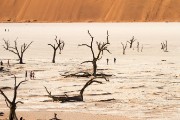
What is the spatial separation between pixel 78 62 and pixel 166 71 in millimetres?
3852

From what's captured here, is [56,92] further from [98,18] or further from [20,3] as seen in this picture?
[20,3]

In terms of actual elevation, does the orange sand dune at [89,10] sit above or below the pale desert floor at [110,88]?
above

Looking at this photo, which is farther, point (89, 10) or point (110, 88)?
point (89, 10)

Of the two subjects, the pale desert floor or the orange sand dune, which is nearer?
the pale desert floor

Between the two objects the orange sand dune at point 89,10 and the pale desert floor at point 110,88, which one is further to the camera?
the orange sand dune at point 89,10

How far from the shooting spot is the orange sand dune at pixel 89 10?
6681 cm

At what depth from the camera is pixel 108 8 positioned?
72.1 metres

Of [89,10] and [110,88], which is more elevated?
[89,10]

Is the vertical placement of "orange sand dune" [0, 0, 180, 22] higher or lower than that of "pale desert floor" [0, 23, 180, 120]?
higher

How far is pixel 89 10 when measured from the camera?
238 feet

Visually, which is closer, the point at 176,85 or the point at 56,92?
the point at 56,92

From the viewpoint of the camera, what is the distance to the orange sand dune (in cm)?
6681

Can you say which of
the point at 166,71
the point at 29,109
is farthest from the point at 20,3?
the point at 29,109

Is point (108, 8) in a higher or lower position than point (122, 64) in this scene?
higher
